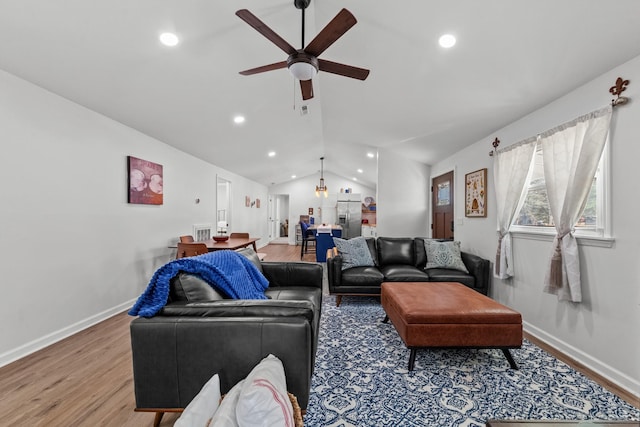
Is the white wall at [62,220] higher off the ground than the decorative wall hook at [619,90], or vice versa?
the decorative wall hook at [619,90]

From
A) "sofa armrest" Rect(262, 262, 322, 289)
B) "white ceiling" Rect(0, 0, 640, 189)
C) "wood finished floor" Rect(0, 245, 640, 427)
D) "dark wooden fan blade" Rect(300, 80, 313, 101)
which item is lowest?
"wood finished floor" Rect(0, 245, 640, 427)

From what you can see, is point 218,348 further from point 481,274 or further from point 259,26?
point 481,274

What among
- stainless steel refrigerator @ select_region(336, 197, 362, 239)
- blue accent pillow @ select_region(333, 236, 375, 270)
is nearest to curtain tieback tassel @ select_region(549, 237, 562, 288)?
blue accent pillow @ select_region(333, 236, 375, 270)

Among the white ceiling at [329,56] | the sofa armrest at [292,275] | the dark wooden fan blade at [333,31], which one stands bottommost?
the sofa armrest at [292,275]

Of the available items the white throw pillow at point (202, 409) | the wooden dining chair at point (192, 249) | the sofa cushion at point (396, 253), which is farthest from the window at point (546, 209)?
the wooden dining chair at point (192, 249)

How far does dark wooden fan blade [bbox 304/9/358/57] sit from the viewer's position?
162cm

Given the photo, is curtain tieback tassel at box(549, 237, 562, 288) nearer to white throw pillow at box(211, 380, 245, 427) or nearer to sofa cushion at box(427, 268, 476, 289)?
sofa cushion at box(427, 268, 476, 289)

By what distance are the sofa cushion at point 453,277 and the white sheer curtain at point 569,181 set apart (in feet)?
3.43

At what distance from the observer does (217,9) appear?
2105mm

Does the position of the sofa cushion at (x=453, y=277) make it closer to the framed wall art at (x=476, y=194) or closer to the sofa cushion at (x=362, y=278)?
the sofa cushion at (x=362, y=278)

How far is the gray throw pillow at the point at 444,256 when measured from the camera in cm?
371

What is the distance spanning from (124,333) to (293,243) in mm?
8280

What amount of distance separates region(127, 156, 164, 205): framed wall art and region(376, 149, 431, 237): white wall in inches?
160

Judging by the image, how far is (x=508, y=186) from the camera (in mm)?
3219
